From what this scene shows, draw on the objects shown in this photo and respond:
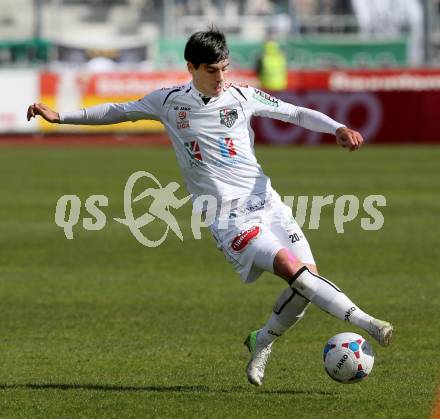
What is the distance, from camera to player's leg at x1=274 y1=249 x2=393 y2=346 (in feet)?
22.4

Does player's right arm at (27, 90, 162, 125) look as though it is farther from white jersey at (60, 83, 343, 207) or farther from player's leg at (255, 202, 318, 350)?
player's leg at (255, 202, 318, 350)

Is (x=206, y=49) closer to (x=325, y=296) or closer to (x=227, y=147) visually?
(x=227, y=147)

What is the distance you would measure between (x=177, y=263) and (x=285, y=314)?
6.05 meters

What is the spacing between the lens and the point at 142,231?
1625cm

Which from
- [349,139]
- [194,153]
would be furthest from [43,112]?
[349,139]

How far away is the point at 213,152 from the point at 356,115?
2372 cm

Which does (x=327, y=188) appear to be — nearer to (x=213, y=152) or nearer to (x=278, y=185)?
(x=278, y=185)

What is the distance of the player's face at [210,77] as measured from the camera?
7215mm

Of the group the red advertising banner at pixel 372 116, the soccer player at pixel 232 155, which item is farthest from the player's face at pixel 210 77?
the red advertising banner at pixel 372 116

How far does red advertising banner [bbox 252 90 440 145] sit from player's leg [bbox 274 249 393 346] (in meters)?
23.4

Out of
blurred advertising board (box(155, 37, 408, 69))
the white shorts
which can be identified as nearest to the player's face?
the white shorts

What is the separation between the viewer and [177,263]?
13477 millimetres

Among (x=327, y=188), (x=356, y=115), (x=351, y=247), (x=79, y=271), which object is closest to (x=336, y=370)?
(x=79, y=271)

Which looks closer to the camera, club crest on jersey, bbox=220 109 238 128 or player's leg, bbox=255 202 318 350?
player's leg, bbox=255 202 318 350
